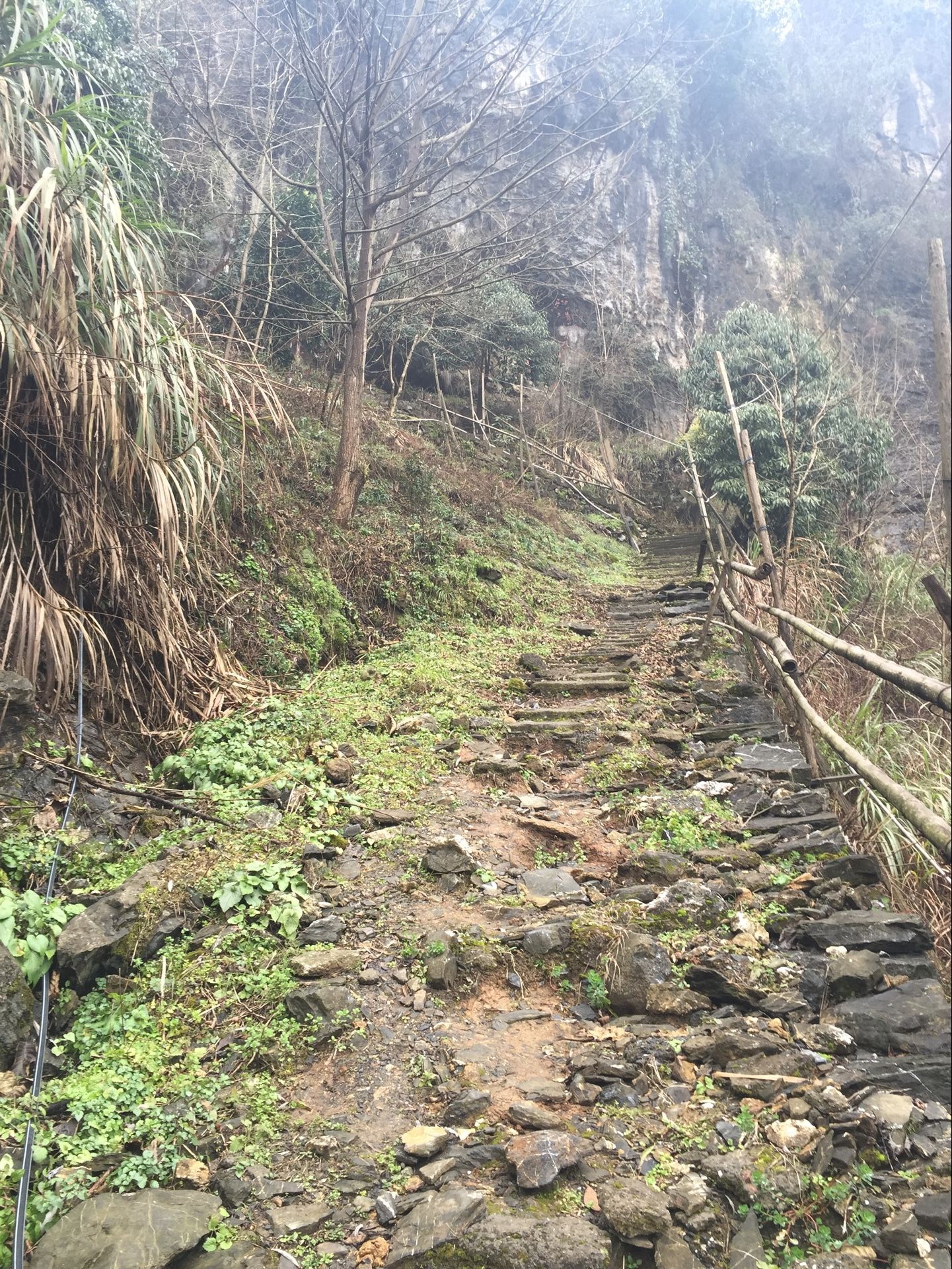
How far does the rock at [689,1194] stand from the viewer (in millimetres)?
1557

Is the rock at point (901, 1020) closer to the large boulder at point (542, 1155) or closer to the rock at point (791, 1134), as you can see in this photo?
the rock at point (791, 1134)

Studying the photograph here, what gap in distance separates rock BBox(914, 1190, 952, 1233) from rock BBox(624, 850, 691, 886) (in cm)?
146

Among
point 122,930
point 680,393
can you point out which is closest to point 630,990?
point 122,930

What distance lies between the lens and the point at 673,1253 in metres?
1.48

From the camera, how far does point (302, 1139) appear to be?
184 centimetres

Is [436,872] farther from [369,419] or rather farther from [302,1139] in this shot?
[369,419]

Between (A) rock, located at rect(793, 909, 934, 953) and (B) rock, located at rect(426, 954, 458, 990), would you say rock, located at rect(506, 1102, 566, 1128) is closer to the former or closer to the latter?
(B) rock, located at rect(426, 954, 458, 990)

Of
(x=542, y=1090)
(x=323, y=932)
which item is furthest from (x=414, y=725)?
(x=542, y=1090)

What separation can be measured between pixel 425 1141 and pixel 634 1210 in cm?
50

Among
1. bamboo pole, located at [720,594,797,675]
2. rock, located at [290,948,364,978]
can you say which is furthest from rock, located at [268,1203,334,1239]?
bamboo pole, located at [720,594,797,675]

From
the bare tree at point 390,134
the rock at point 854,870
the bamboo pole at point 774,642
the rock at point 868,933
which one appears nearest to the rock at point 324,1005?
the rock at point 868,933

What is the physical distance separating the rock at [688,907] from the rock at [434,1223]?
3.93ft

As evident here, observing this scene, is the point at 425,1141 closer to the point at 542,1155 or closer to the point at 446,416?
the point at 542,1155

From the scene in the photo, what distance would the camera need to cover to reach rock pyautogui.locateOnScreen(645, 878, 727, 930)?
2.60 m
